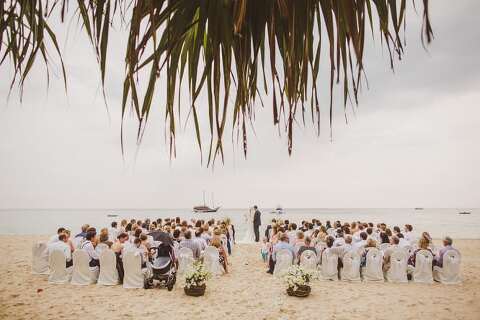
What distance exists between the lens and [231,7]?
2.73 feet

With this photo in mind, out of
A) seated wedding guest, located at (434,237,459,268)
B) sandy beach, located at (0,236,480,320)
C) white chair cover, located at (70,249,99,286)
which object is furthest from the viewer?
seated wedding guest, located at (434,237,459,268)

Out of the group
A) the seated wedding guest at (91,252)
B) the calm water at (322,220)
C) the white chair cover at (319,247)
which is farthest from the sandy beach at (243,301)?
the calm water at (322,220)

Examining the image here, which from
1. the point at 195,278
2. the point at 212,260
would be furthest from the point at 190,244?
the point at 195,278

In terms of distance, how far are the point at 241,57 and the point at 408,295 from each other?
835cm

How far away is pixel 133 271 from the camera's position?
7.80 meters

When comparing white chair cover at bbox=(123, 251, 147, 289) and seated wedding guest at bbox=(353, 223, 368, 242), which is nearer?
white chair cover at bbox=(123, 251, 147, 289)

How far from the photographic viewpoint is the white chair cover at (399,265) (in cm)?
855

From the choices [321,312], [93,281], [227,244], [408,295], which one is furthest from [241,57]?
[227,244]

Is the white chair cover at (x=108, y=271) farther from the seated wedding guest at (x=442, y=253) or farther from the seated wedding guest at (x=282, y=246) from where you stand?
the seated wedding guest at (x=442, y=253)

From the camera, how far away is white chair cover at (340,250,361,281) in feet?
28.3

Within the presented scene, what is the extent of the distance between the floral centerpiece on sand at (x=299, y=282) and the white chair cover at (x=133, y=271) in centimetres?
366

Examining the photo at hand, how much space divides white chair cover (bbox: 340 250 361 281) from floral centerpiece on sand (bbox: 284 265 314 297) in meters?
1.97

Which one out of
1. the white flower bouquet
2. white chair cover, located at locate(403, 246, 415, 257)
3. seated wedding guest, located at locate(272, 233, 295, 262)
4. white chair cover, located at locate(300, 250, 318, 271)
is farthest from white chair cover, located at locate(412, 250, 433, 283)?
the white flower bouquet

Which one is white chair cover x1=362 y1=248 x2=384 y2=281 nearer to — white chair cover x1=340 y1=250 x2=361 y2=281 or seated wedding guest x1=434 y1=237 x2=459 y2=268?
white chair cover x1=340 y1=250 x2=361 y2=281
